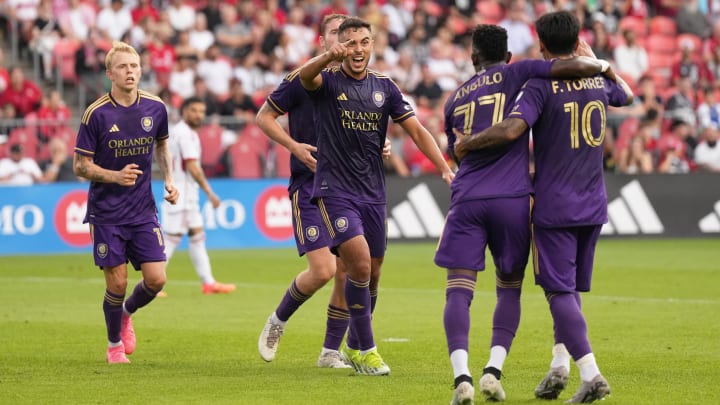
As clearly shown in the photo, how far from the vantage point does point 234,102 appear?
25047mm

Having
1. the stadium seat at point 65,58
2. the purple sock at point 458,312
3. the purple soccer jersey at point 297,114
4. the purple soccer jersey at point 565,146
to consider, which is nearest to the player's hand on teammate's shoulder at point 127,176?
the purple soccer jersey at point 297,114

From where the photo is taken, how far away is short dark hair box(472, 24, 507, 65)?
8.09 metres

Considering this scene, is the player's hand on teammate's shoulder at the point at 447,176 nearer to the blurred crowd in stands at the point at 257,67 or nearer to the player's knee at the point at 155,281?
the player's knee at the point at 155,281

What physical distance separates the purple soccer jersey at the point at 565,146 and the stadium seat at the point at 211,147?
1589cm

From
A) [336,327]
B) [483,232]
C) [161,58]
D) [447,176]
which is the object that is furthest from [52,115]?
[483,232]

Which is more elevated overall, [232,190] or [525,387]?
[525,387]

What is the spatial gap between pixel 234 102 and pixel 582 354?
705 inches

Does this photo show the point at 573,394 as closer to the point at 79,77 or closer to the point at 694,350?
the point at 694,350

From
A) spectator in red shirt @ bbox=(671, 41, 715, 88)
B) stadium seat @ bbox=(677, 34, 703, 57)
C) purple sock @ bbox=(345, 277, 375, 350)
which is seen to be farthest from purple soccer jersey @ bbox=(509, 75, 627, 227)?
stadium seat @ bbox=(677, 34, 703, 57)

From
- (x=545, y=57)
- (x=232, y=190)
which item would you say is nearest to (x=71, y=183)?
(x=232, y=190)

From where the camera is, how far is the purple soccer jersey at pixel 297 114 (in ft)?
31.6

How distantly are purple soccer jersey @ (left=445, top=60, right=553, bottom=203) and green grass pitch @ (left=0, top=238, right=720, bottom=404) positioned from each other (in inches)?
52.1

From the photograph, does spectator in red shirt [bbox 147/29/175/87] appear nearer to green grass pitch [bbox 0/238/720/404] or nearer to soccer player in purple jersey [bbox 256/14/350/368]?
green grass pitch [bbox 0/238/720/404]

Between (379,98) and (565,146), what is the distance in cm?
202
